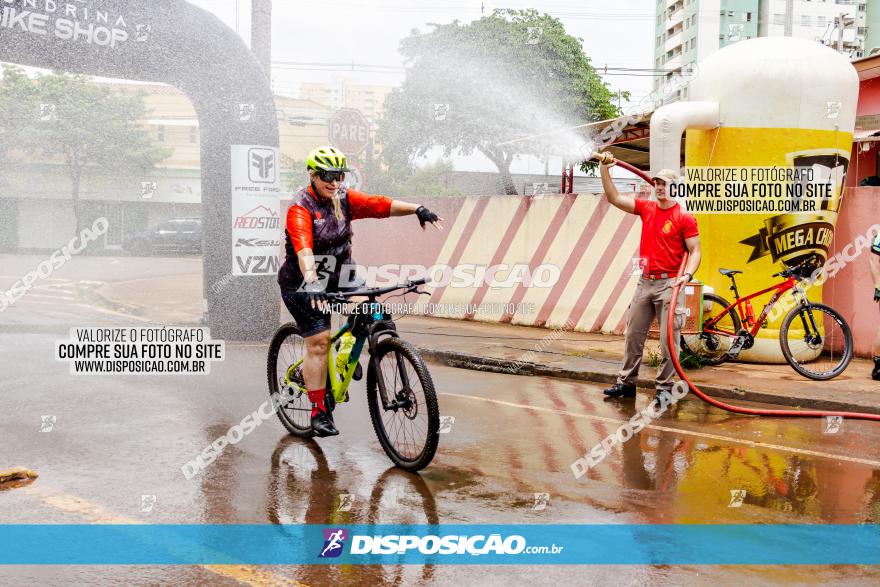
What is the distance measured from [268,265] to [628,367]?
228 inches

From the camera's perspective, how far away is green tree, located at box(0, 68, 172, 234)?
33.5 metres

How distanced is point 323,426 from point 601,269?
741cm

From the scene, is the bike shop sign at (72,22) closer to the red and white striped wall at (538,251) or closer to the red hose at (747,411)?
the red and white striped wall at (538,251)

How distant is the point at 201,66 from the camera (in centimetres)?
1152

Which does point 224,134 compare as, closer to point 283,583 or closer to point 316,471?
point 316,471

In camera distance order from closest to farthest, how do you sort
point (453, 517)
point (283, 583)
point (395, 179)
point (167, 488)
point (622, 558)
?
1. point (283, 583)
2. point (622, 558)
3. point (453, 517)
4. point (167, 488)
5. point (395, 179)

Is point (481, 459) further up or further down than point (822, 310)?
further down

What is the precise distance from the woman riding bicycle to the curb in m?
4.12

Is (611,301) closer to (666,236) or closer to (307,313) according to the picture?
(666,236)

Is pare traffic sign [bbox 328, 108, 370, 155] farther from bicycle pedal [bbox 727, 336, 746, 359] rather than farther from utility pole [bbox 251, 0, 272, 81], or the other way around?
bicycle pedal [bbox 727, 336, 746, 359]

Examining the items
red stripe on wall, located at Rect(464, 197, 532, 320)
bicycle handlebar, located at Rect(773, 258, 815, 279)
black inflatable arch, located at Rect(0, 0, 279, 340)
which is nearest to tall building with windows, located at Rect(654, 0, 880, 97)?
red stripe on wall, located at Rect(464, 197, 532, 320)

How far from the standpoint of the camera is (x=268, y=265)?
1238 centimetres

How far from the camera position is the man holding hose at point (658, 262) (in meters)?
8.13

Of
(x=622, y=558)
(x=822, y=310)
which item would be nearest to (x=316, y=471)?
(x=622, y=558)
